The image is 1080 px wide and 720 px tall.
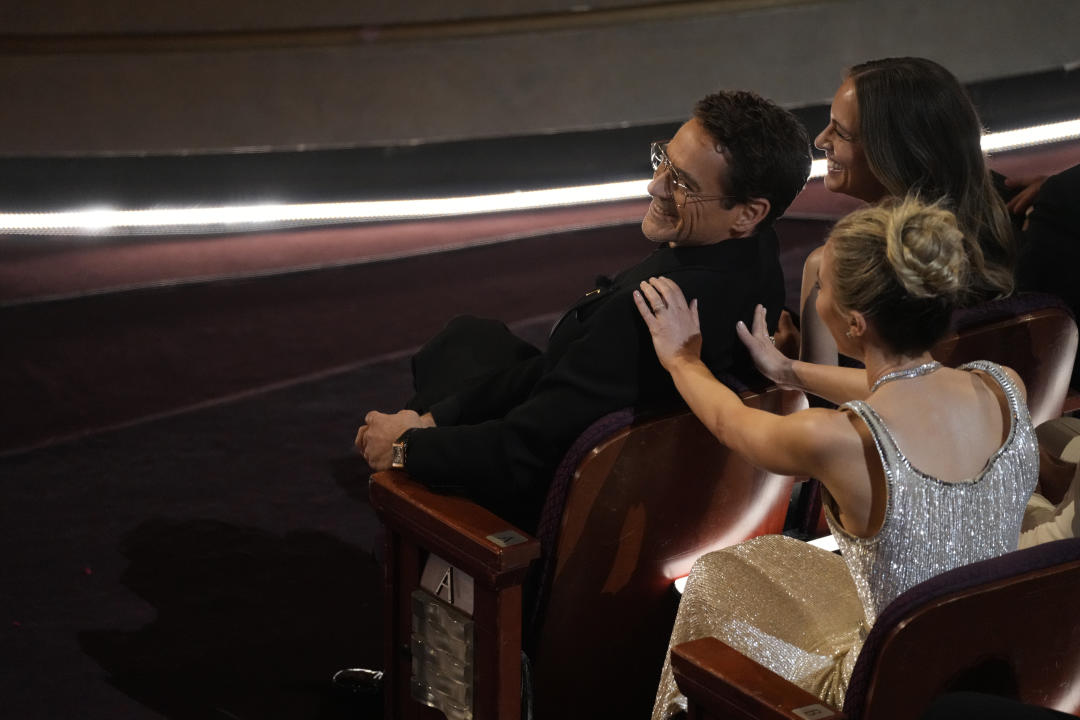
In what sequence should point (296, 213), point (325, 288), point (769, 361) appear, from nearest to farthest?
point (769, 361) → point (325, 288) → point (296, 213)

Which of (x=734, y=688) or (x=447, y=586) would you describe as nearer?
(x=734, y=688)

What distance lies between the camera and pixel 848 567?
61.1 inches

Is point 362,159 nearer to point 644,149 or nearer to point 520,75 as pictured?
point 520,75

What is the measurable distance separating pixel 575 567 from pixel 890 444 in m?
0.46

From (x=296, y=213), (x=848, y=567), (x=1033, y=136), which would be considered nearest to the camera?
(x=848, y=567)

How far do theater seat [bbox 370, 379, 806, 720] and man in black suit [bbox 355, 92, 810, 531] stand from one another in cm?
8

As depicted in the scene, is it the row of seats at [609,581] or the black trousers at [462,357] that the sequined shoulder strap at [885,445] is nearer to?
the row of seats at [609,581]

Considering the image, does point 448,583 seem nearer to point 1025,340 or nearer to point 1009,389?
point 1009,389

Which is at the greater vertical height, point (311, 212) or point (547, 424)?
point (547, 424)

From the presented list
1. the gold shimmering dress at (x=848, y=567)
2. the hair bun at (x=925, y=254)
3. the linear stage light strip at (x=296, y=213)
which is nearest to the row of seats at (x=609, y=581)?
the gold shimmering dress at (x=848, y=567)

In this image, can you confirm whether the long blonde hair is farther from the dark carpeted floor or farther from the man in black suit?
the dark carpeted floor

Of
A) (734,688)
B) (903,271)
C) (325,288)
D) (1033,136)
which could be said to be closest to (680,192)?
(903,271)

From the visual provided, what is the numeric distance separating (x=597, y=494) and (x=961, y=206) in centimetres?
84

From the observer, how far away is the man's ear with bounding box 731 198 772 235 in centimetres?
188
